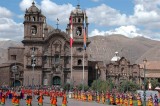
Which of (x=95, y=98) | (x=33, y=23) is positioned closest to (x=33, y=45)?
(x=33, y=23)

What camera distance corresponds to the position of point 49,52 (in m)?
87.4

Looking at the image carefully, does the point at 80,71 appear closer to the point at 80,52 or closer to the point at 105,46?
the point at 80,52

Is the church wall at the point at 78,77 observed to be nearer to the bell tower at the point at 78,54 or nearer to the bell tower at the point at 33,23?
the bell tower at the point at 78,54

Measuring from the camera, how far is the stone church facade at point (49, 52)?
85938mm

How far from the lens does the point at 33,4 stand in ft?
290

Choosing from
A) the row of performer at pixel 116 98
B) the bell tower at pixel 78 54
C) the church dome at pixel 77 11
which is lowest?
the row of performer at pixel 116 98

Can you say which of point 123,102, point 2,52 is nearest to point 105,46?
point 2,52

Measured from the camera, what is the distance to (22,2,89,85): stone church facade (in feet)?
282

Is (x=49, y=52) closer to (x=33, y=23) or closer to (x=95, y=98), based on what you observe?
(x=33, y=23)

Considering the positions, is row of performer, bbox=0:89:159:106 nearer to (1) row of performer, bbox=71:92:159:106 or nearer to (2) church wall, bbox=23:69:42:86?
(1) row of performer, bbox=71:92:159:106

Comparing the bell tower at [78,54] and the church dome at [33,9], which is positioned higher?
the church dome at [33,9]

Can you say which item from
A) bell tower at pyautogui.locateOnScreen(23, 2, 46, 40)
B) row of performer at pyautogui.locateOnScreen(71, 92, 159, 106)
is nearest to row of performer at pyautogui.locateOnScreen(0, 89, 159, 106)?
row of performer at pyautogui.locateOnScreen(71, 92, 159, 106)

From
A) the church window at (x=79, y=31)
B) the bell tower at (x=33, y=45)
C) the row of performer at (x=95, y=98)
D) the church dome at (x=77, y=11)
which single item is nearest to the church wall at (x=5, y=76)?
the bell tower at (x=33, y=45)

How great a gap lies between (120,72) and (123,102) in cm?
4978
